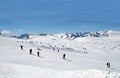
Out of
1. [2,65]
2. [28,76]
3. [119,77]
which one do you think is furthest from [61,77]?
[2,65]

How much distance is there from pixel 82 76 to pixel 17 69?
12067 millimetres

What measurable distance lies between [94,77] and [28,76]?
9981 millimetres

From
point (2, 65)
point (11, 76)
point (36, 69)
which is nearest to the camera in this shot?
point (11, 76)

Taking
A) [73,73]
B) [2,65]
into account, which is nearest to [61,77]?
[73,73]

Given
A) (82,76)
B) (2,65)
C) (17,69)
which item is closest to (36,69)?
(17,69)

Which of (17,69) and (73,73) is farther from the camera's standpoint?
(17,69)

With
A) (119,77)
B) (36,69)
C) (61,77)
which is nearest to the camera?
(119,77)

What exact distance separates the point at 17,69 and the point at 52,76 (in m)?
6.82

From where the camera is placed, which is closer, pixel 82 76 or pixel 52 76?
pixel 82 76

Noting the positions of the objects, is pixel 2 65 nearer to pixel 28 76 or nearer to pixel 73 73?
pixel 28 76

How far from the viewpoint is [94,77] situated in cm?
2862

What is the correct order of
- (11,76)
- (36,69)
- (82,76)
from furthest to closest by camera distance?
(36,69)
(11,76)
(82,76)

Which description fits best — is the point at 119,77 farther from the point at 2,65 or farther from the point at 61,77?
the point at 2,65

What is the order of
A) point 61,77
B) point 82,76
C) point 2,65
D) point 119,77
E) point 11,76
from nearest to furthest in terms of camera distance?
point 119,77 → point 82,76 → point 61,77 → point 11,76 → point 2,65
